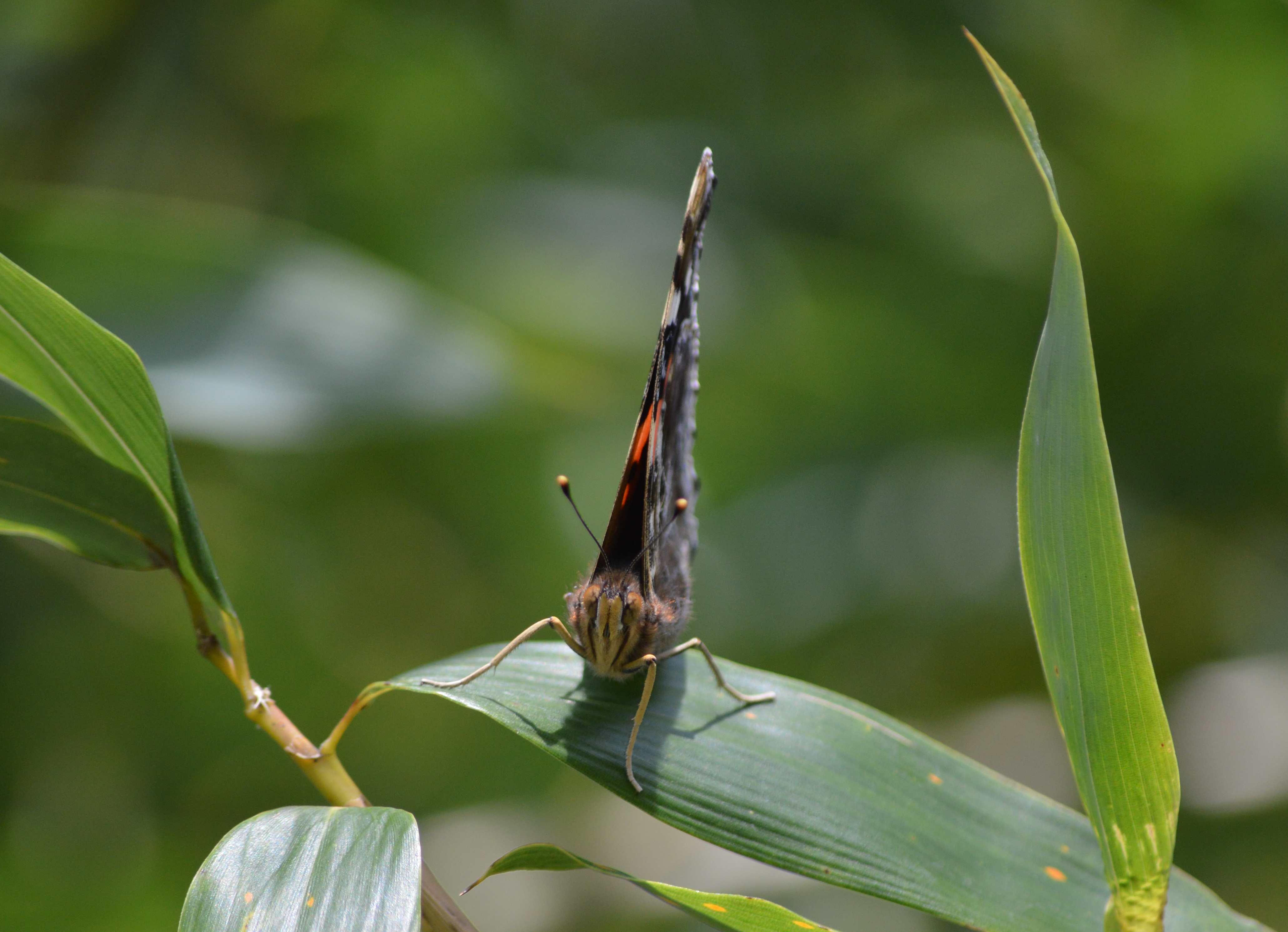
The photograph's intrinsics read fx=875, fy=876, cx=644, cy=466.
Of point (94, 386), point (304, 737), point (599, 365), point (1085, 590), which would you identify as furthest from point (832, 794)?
point (599, 365)

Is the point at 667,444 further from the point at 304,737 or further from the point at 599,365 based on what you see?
the point at 599,365

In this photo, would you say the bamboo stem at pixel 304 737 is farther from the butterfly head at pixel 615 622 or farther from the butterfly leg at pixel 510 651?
the butterfly head at pixel 615 622

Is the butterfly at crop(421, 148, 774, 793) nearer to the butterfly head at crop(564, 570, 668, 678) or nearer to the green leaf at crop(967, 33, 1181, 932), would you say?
the butterfly head at crop(564, 570, 668, 678)

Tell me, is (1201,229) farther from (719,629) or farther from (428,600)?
(428,600)

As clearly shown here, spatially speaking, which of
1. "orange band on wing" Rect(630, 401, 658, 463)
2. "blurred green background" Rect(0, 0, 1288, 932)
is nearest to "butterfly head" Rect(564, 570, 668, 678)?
"orange band on wing" Rect(630, 401, 658, 463)

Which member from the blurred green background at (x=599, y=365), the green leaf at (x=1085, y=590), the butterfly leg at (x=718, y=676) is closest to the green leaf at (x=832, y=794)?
the butterfly leg at (x=718, y=676)

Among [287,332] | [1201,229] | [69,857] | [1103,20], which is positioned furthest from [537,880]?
[1103,20]

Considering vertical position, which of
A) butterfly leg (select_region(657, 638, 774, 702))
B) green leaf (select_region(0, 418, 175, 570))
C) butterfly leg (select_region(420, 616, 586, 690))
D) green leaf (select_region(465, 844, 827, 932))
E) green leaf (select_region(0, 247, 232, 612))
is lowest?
green leaf (select_region(465, 844, 827, 932))
